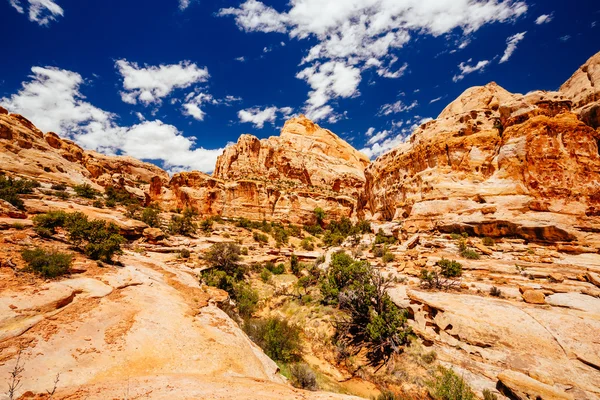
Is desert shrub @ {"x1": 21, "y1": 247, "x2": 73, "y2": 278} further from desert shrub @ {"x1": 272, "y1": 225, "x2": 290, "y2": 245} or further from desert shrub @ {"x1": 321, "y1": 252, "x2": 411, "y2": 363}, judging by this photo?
desert shrub @ {"x1": 272, "y1": 225, "x2": 290, "y2": 245}

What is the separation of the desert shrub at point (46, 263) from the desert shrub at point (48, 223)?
3801 millimetres

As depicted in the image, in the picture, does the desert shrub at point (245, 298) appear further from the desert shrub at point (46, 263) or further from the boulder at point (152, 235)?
the boulder at point (152, 235)

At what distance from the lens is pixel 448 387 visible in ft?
23.8

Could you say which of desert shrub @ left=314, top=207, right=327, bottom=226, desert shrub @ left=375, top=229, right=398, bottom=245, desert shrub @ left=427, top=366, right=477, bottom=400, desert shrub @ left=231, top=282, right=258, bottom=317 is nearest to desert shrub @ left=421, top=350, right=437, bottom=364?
desert shrub @ left=427, top=366, right=477, bottom=400

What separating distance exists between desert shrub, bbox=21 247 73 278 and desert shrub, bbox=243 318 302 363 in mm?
7249

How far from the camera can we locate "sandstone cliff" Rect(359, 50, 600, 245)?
20.0 meters

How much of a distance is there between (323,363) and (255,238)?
23263mm

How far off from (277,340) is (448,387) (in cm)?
620

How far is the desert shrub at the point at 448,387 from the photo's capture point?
6984mm

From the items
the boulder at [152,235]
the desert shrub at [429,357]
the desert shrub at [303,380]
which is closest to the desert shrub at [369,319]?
the desert shrub at [429,357]

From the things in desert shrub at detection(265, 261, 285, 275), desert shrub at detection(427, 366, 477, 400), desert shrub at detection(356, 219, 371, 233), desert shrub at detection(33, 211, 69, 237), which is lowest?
desert shrub at detection(427, 366, 477, 400)

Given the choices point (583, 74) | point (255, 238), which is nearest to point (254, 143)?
point (255, 238)

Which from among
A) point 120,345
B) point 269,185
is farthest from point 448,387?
point 269,185

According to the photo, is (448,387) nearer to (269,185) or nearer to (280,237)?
(280,237)
